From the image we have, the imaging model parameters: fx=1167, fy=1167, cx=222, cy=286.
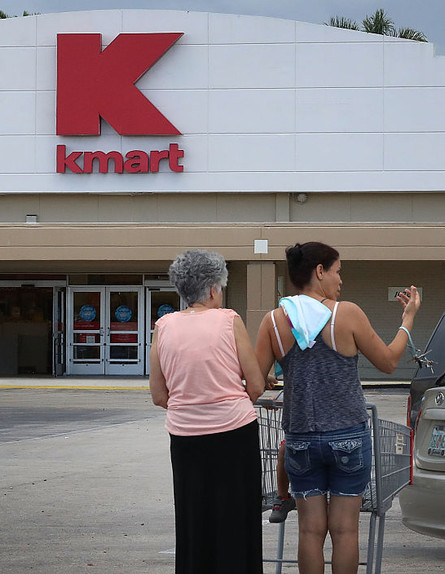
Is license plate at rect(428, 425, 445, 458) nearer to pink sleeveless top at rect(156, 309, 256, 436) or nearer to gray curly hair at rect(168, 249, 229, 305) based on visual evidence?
pink sleeveless top at rect(156, 309, 256, 436)

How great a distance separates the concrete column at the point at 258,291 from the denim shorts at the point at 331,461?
82.5 ft

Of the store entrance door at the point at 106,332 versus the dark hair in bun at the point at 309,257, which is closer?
the dark hair in bun at the point at 309,257

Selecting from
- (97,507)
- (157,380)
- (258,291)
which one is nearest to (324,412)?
(157,380)

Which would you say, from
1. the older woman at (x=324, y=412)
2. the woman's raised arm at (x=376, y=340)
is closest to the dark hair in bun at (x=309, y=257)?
the older woman at (x=324, y=412)

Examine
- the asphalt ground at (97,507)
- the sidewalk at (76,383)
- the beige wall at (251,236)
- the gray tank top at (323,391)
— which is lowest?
the sidewalk at (76,383)

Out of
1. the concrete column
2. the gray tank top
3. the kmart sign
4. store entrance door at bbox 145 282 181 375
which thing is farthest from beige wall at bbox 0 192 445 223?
the gray tank top

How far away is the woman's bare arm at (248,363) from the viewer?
18.1ft

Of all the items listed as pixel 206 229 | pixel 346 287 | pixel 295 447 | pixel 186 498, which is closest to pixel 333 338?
pixel 295 447

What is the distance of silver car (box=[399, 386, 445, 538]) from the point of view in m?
6.59

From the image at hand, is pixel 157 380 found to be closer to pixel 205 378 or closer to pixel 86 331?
pixel 205 378

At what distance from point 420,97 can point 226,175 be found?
221 inches

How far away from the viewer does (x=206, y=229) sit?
31.2m

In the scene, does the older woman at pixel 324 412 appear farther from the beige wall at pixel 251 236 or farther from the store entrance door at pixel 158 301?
the store entrance door at pixel 158 301

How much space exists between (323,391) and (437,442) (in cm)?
147
